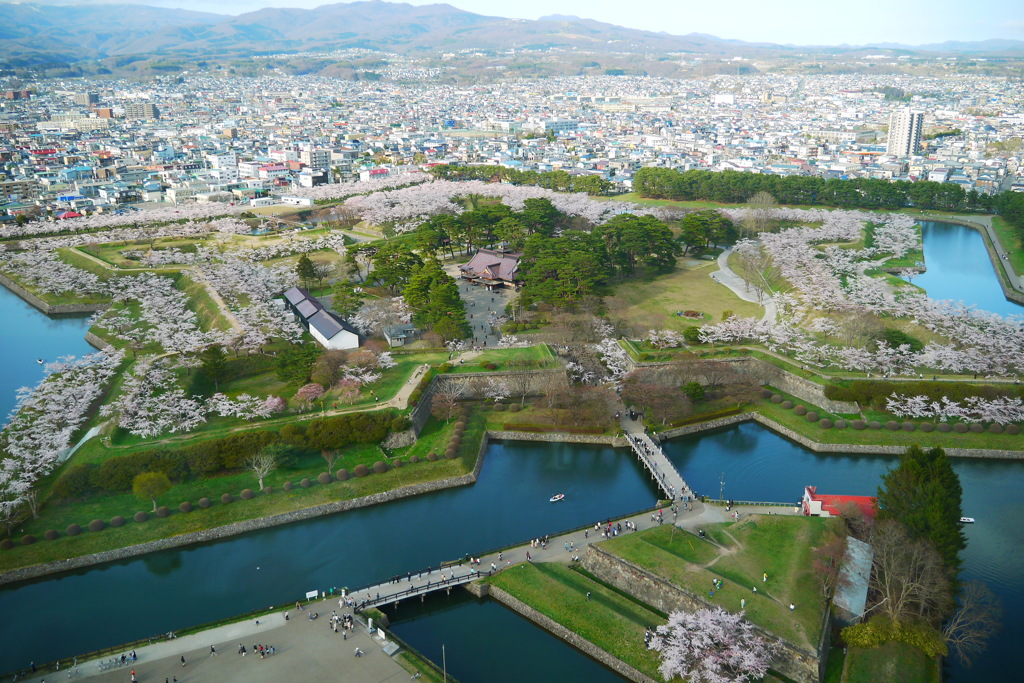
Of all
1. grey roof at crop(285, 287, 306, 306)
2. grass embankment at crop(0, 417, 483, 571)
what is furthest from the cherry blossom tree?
grey roof at crop(285, 287, 306, 306)

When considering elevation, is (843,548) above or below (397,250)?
below

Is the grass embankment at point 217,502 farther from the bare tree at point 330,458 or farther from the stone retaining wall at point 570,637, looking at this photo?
the stone retaining wall at point 570,637

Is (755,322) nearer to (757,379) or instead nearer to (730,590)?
(757,379)

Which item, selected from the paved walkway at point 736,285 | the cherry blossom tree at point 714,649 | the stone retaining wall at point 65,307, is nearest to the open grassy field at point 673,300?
the paved walkway at point 736,285

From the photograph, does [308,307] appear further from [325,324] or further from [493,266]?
[493,266]

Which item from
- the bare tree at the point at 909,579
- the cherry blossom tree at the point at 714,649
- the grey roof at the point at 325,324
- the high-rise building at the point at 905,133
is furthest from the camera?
the high-rise building at the point at 905,133

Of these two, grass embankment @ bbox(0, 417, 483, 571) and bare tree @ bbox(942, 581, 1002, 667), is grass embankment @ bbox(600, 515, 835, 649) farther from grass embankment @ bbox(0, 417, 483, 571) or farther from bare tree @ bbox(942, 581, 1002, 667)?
grass embankment @ bbox(0, 417, 483, 571)

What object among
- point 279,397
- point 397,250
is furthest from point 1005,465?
point 397,250
